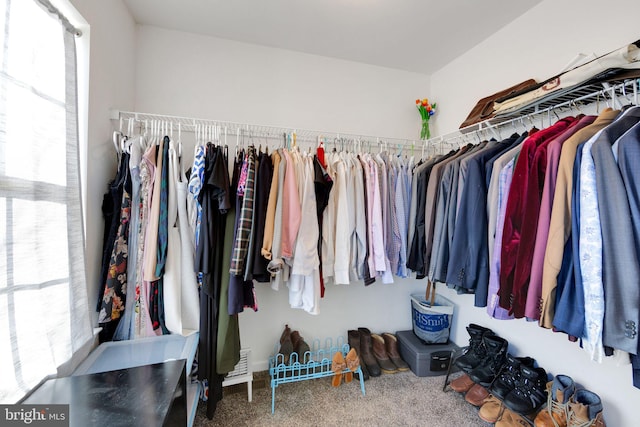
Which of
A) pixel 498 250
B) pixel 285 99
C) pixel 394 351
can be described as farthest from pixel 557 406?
pixel 285 99

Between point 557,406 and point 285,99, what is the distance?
8.46 ft

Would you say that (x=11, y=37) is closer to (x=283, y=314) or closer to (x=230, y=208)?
(x=230, y=208)

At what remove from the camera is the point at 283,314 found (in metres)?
2.04

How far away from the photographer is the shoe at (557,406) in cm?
127

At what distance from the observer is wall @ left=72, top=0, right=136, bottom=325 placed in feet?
4.04

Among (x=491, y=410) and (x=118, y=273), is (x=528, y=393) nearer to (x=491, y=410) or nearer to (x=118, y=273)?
(x=491, y=410)

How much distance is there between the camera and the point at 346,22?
1.73 meters

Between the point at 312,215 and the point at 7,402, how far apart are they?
1.31 m

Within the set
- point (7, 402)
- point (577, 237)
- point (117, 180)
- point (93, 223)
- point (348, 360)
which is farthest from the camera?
point (348, 360)

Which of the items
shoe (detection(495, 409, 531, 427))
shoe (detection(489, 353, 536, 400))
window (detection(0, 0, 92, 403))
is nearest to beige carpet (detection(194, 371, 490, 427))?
shoe (detection(495, 409, 531, 427))

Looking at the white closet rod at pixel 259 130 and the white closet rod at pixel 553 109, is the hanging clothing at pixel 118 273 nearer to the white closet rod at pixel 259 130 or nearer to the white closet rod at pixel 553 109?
the white closet rod at pixel 259 130

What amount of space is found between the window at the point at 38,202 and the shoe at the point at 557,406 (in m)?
2.25

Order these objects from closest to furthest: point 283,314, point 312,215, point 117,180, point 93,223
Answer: point 93,223
point 117,180
point 312,215
point 283,314

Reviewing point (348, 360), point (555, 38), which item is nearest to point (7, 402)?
point (348, 360)
